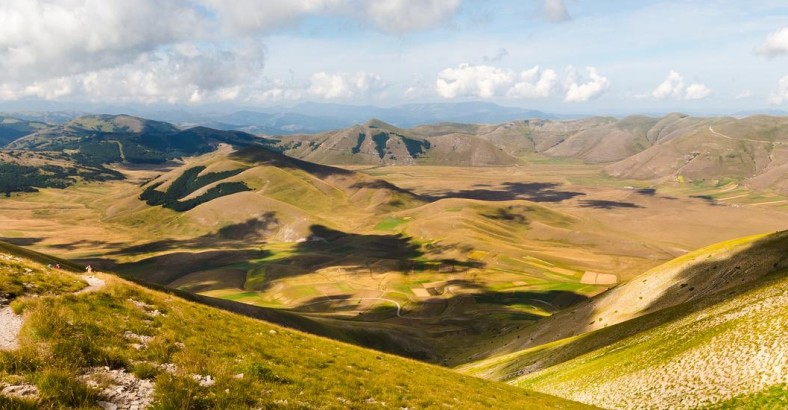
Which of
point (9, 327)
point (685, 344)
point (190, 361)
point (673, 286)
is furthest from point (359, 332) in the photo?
point (9, 327)

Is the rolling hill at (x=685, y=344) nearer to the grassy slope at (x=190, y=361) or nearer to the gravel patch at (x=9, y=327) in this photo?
the grassy slope at (x=190, y=361)

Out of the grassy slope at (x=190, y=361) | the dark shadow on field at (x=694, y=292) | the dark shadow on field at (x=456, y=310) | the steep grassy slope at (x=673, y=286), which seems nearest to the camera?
the grassy slope at (x=190, y=361)

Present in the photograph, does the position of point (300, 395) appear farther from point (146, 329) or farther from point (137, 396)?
point (146, 329)

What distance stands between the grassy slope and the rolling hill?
1313 centimetres

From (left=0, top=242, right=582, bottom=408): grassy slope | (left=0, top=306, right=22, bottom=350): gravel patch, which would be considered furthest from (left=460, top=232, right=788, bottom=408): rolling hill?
(left=0, top=306, right=22, bottom=350): gravel patch

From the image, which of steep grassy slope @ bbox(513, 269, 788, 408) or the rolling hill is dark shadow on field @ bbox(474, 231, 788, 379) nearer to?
the rolling hill

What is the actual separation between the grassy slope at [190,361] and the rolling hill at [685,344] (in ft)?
43.1

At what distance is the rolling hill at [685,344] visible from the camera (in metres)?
30.1

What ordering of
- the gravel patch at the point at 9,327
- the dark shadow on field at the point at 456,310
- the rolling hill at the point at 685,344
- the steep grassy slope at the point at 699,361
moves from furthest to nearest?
the dark shadow on field at the point at 456,310 < the rolling hill at the point at 685,344 < the steep grassy slope at the point at 699,361 < the gravel patch at the point at 9,327

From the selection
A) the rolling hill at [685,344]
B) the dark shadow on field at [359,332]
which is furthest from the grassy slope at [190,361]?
the dark shadow on field at [359,332]

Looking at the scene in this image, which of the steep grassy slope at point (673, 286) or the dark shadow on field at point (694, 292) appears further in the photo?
the steep grassy slope at point (673, 286)

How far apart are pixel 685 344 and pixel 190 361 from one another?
129ft

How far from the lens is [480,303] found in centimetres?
17225

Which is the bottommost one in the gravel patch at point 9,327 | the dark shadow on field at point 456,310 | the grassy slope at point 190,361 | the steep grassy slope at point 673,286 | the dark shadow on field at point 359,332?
the dark shadow on field at point 456,310
